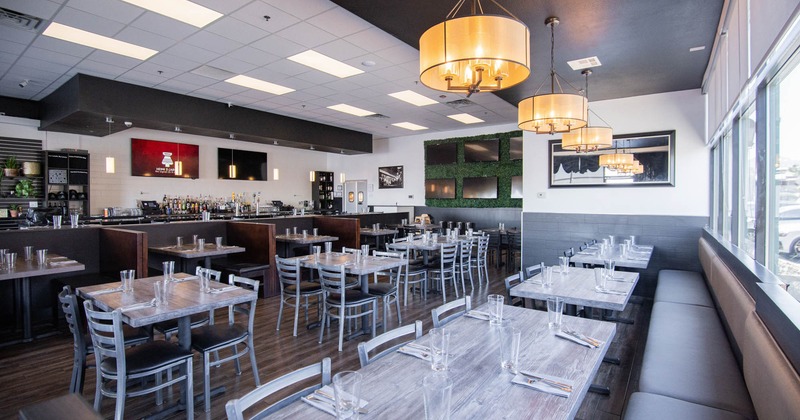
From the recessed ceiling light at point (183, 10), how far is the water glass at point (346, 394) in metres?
4.70

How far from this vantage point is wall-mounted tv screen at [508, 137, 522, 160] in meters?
11.4

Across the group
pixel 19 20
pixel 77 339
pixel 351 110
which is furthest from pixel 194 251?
pixel 351 110

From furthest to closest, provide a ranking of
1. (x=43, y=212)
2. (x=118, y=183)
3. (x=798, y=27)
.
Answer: (x=118, y=183)
(x=43, y=212)
(x=798, y=27)

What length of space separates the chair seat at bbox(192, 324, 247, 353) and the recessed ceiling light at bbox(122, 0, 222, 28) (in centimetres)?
355

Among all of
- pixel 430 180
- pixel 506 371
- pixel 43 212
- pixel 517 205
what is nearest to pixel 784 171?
pixel 506 371

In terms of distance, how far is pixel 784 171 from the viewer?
2805 millimetres

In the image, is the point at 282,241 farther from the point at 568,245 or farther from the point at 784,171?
the point at 784,171

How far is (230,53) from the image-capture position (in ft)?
19.3

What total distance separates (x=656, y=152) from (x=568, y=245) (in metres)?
2.15

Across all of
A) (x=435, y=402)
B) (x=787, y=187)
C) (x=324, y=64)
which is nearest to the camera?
(x=435, y=402)

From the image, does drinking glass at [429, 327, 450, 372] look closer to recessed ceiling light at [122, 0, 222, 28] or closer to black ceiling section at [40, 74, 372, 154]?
recessed ceiling light at [122, 0, 222, 28]

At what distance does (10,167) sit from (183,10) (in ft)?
22.1

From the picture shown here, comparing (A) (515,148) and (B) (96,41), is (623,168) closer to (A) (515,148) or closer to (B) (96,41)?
(A) (515,148)

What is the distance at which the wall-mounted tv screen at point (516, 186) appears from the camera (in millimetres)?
11445
